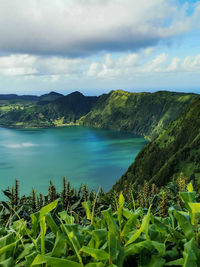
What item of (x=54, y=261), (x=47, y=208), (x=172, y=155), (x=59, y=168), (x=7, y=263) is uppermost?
(x=47, y=208)

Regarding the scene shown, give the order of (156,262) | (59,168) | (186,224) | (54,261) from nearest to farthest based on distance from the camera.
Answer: (54,261)
(156,262)
(186,224)
(59,168)

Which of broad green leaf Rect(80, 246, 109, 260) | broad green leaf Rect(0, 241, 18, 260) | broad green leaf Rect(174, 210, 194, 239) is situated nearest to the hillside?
broad green leaf Rect(174, 210, 194, 239)

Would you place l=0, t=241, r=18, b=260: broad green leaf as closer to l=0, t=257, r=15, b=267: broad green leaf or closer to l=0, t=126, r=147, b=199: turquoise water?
l=0, t=257, r=15, b=267: broad green leaf

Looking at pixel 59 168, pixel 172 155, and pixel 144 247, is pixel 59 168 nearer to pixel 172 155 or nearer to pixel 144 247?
pixel 172 155

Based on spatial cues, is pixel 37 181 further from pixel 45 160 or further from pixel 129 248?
pixel 129 248

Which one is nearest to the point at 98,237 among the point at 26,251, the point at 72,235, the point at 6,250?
the point at 72,235

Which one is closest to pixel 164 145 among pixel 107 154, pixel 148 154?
pixel 148 154

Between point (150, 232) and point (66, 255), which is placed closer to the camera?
point (66, 255)

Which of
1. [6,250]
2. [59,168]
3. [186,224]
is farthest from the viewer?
[59,168]
